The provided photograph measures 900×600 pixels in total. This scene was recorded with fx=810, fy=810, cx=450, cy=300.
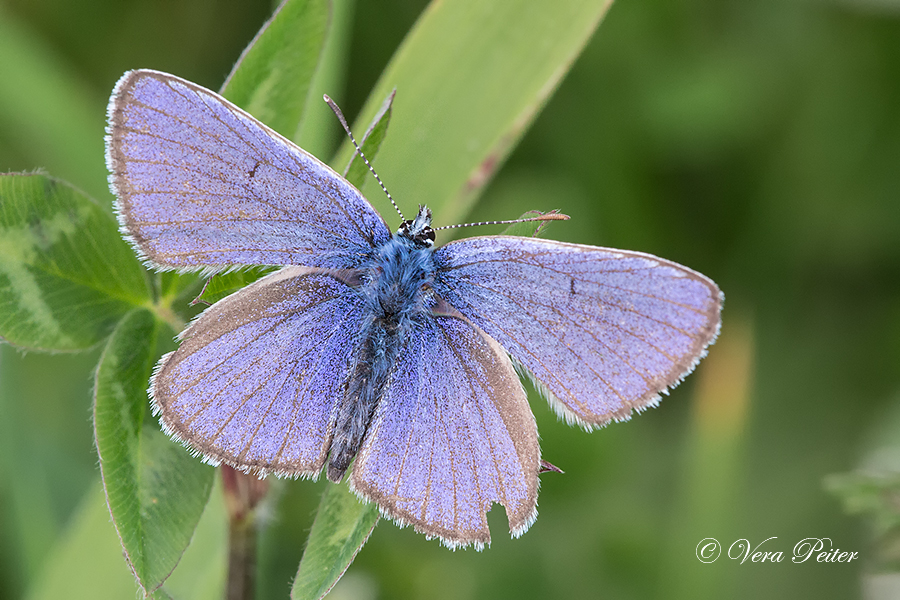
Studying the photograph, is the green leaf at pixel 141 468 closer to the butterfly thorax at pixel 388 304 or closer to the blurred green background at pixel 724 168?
the butterfly thorax at pixel 388 304

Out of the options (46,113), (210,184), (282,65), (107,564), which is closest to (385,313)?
(210,184)

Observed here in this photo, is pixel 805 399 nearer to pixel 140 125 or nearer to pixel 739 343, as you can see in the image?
pixel 739 343

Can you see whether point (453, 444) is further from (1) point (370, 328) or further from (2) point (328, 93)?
(2) point (328, 93)

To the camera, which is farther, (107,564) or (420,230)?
(107,564)

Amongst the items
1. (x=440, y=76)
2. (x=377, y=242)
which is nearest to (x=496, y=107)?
(x=440, y=76)
